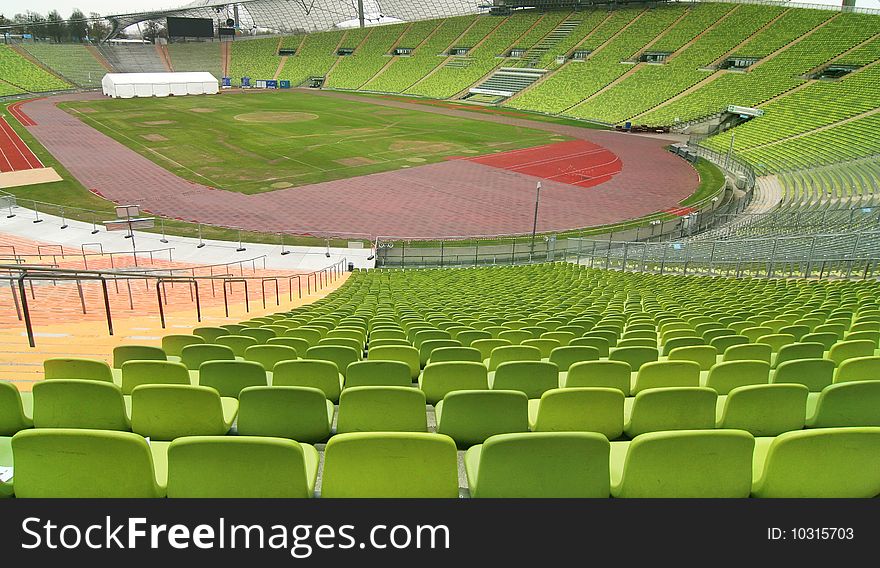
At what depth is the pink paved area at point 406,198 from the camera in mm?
32969

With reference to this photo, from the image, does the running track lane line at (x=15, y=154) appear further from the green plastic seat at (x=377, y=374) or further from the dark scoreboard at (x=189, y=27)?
the dark scoreboard at (x=189, y=27)

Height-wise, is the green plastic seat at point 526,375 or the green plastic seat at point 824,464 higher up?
the green plastic seat at point 824,464

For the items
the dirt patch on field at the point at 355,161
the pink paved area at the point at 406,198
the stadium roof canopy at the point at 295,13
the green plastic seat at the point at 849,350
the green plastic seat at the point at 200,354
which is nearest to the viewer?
the green plastic seat at the point at 849,350

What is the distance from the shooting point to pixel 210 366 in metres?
5.40

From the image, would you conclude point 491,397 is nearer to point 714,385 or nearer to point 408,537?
point 408,537

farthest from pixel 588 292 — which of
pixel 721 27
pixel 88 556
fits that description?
pixel 721 27

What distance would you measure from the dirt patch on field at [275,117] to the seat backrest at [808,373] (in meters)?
65.9

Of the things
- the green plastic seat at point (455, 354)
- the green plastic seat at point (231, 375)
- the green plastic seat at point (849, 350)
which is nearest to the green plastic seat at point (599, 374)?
the green plastic seat at point (455, 354)

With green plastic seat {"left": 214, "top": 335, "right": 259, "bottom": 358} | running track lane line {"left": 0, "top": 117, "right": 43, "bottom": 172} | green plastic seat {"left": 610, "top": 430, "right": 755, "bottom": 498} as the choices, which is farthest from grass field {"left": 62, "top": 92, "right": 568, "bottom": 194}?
green plastic seat {"left": 610, "top": 430, "right": 755, "bottom": 498}

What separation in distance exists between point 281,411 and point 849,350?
611 cm

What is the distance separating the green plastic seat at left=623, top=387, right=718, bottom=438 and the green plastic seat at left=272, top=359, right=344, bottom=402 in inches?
108

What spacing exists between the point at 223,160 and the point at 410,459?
47762 mm

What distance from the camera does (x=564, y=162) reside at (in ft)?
158

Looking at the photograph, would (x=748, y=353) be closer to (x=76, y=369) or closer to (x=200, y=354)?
(x=200, y=354)
